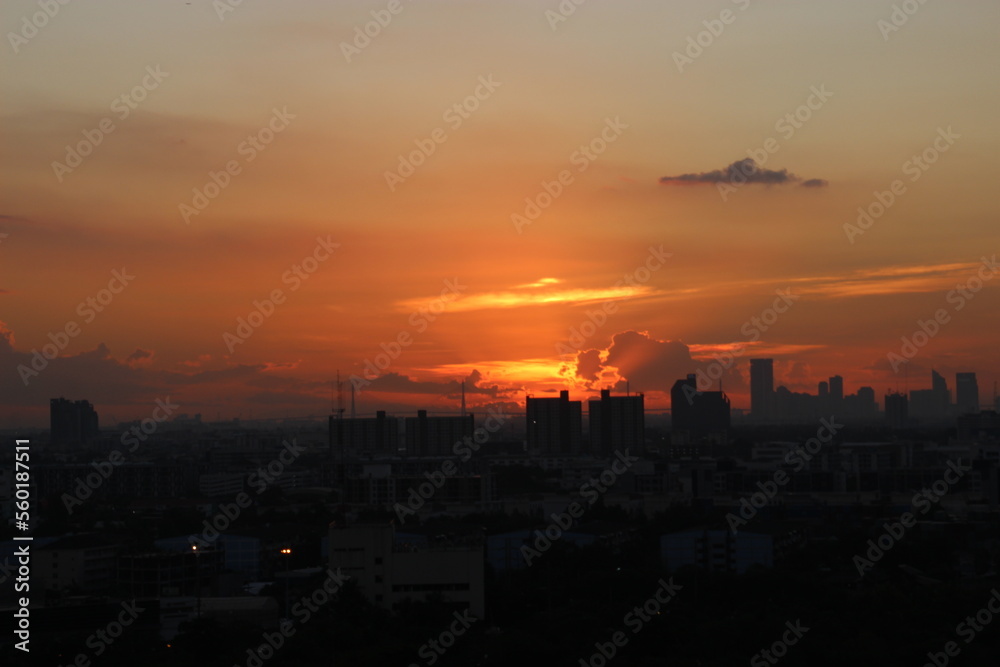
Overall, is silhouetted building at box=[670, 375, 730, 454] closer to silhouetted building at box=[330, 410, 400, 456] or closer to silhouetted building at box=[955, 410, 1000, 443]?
silhouetted building at box=[955, 410, 1000, 443]

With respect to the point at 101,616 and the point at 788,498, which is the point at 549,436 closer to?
the point at 788,498

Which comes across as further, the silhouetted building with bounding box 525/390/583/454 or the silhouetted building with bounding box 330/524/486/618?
the silhouetted building with bounding box 525/390/583/454

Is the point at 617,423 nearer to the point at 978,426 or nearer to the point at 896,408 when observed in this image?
the point at 978,426

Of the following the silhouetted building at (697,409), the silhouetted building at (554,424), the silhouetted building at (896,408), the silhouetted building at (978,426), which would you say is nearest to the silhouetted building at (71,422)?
the silhouetted building at (554,424)

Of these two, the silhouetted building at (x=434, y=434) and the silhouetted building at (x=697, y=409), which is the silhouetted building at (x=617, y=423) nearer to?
the silhouetted building at (x=434, y=434)

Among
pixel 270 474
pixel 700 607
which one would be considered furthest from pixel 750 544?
pixel 270 474

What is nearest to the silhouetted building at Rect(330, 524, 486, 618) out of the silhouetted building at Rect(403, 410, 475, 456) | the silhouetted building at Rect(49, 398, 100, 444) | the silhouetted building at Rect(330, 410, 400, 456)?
the silhouetted building at Rect(403, 410, 475, 456)
